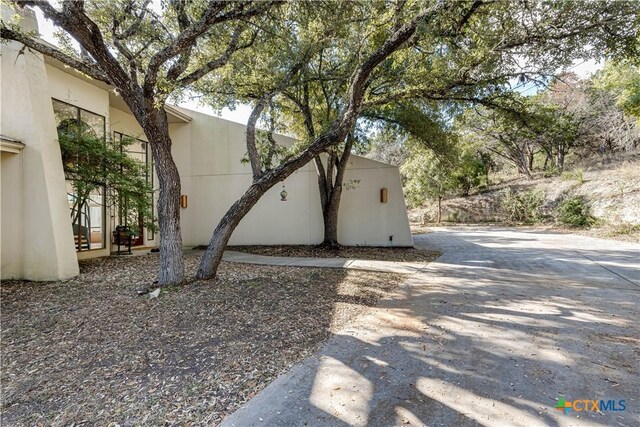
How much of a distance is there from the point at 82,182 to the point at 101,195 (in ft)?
4.13

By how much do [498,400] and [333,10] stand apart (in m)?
5.42

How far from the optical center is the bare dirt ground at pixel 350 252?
28.5ft

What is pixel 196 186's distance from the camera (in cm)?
1177

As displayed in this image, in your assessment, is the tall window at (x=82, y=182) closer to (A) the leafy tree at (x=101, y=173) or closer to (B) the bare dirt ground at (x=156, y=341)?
(A) the leafy tree at (x=101, y=173)

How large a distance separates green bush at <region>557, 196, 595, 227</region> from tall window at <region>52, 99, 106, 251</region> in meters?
18.9

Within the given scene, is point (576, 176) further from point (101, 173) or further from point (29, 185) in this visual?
point (29, 185)

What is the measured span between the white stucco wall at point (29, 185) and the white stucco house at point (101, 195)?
19 mm

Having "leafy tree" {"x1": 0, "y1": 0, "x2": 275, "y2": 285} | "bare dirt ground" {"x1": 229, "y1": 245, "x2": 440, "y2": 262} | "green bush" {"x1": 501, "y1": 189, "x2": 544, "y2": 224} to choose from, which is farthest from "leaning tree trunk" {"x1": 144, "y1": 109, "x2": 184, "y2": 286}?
"green bush" {"x1": 501, "y1": 189, "x2": 544, "y2": 224}

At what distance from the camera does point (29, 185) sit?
239 inches

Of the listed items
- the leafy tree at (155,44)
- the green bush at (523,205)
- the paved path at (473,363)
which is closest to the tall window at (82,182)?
the leafy tree at (155,44)

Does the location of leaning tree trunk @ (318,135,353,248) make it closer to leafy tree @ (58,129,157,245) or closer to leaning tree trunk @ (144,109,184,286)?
leafy tree @ (58,129,157,245)

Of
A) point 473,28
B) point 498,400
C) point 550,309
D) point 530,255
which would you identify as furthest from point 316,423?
point 530,255

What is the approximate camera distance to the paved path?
7.25ft

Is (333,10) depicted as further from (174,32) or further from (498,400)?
(498,400)
